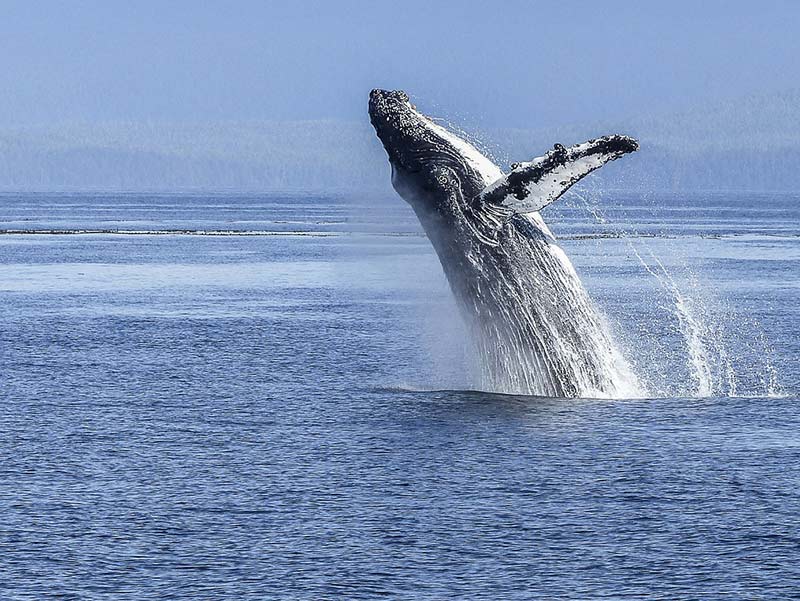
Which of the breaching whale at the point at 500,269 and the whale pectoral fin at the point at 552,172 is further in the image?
the breaching whale at the point at 500,269

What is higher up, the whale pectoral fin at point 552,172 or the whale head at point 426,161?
the whale head at point 426,161

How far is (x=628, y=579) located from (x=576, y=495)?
258 cm

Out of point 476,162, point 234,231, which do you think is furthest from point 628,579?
point 234,231

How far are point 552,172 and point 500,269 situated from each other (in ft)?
5.90

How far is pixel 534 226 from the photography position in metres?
18.0

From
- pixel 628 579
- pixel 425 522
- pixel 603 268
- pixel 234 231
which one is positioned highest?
pixel 234 231

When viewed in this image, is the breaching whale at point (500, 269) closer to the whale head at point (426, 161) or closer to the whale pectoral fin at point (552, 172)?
the whale head at point (426, 161)

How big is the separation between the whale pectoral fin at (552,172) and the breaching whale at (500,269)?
0.44m

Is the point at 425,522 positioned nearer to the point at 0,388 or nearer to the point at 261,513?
the point at 261,513

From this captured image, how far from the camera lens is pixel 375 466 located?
14.4 m

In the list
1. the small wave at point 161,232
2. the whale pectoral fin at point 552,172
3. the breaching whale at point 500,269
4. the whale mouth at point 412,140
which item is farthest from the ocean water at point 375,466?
the small wave at point 161,232

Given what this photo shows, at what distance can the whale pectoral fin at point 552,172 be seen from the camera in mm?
16188

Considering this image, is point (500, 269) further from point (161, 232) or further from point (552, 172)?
point (161, 232)

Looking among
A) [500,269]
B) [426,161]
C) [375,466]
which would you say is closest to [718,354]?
[500,269]
